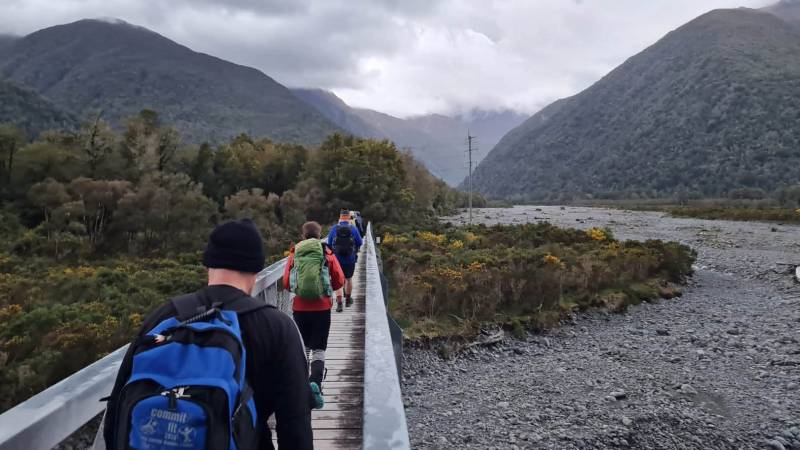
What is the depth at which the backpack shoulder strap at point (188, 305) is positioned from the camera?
161 cm

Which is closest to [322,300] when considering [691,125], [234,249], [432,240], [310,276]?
[310,276]

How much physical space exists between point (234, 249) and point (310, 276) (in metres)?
2.72

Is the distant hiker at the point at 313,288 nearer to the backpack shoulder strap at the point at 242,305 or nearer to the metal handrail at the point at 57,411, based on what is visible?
the metal handrail at the point at 57,411

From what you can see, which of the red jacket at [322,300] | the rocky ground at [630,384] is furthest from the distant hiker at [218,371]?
the rocky ground at [630,384]

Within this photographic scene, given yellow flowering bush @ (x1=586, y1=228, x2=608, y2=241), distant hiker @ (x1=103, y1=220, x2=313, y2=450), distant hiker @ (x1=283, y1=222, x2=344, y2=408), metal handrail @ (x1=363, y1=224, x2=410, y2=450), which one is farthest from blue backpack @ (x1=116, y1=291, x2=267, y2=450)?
yellow flowering bush @ (x1=586, y1=228, x2=608, y2=241)

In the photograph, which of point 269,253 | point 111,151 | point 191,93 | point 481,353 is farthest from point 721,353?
point 191,93

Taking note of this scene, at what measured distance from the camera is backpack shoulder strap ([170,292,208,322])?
5.27 feet

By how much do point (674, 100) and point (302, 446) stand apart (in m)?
170

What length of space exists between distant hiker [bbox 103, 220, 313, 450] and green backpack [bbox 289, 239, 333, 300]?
266 centimetres

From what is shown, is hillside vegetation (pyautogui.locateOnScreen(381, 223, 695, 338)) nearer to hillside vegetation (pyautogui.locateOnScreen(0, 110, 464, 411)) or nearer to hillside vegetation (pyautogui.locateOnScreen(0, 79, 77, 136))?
hillside vegetation (pyautogui.locateOnScreen(0, 110, 464, 411))

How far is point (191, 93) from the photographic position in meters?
197

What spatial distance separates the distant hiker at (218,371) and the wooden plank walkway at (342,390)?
81.0 inches

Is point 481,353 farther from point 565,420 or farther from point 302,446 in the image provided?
point 302,446

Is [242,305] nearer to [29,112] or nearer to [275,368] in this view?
[275,368]
